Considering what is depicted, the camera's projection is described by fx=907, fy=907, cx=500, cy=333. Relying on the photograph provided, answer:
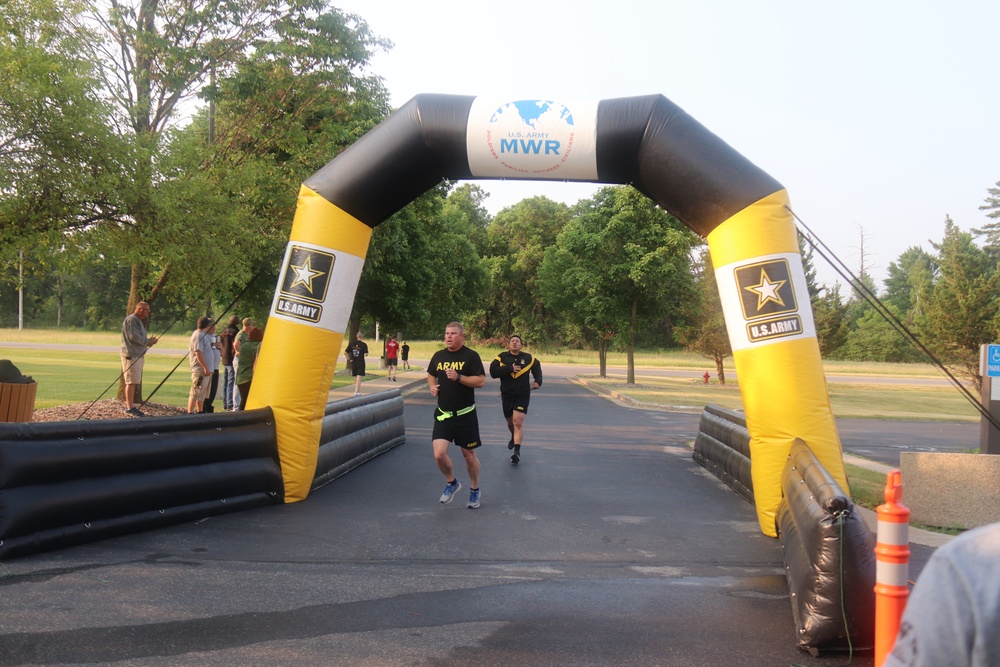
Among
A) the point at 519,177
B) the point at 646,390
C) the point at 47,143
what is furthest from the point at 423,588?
the point at 646,390

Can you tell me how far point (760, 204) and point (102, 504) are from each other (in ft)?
21.6

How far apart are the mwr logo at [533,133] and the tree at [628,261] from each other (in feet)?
88.2

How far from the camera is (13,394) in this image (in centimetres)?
1155

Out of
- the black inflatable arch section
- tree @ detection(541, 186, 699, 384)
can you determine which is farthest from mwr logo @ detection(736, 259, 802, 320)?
tree @ detection(541, 186, 699, 384)

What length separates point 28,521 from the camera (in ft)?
22.1

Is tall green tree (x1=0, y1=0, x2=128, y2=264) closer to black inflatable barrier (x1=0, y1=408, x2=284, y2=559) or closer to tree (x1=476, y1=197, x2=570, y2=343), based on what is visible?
black inflatable barrier (x1=0, y1=408, x2=284, y2=559)

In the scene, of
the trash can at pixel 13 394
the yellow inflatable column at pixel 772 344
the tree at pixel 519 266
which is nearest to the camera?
the yellow inflatable column at pixel 772 344

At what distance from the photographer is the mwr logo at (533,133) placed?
9.73 metres

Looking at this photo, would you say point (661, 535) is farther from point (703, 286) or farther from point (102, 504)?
point (703, 286)

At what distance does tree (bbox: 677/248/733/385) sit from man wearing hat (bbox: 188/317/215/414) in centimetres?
2711

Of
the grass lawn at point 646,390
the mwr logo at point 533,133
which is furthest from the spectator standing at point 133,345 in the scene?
the mwr logo at point 533,133

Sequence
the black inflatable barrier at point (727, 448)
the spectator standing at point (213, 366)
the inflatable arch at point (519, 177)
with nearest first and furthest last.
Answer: the inflatable arch at point (519, 177) < the black inflatable barrier at point (727, 448) < the spectator standing at point (213, 366)

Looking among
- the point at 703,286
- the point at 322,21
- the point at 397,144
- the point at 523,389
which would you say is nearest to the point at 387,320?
the point at 703,286

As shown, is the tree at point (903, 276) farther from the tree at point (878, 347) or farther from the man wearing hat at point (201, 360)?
the man wearing hat at point (201, 360)
